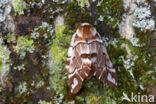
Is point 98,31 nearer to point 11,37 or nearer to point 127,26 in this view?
point 127,26

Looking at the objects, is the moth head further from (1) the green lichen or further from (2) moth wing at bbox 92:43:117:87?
(1) the green lichen

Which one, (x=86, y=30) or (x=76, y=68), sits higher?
(x=86, y=30)

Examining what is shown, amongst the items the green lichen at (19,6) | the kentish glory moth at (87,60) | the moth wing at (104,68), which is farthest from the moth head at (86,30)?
the green lichen at (19,6)

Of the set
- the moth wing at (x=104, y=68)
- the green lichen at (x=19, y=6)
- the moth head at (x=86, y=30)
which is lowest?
the moth wing at (x=104, y=68)

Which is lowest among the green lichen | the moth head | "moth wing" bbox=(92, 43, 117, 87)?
"moth wing" bbox=(92, 43, 117, 87)

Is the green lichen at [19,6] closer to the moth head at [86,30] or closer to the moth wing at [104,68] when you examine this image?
the moth head at [86,30]

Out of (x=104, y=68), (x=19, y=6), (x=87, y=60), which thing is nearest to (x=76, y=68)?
(x=87, y=60)

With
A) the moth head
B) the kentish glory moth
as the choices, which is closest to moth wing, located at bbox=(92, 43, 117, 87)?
the kentish glory moth

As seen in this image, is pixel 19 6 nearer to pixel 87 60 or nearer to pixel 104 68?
pixel 87 60
